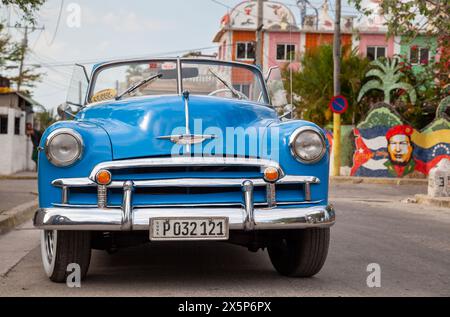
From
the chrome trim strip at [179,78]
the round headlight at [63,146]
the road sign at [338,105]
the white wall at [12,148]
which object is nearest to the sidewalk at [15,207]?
the chrome trim strip at [179,78]

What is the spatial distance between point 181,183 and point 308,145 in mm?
965

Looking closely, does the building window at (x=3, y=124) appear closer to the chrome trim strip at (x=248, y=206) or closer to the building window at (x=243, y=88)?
the building window at (x=243, y=88)

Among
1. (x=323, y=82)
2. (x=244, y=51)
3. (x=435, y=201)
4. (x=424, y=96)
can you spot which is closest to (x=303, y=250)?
(x=435, y=201)

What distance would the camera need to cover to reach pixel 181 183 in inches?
217

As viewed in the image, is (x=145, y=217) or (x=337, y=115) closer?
(x=145, y=217)

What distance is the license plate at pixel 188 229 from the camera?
539 cm

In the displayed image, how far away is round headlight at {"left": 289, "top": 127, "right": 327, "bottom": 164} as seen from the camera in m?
5.77

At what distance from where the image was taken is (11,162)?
27.6 m

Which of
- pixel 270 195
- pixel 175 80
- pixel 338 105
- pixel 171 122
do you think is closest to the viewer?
pixel 270 195

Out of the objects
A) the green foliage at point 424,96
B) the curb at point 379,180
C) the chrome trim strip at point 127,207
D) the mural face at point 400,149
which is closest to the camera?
the chrome trim strip at point 127,207

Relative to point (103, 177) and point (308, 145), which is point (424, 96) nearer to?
point (308, 145)

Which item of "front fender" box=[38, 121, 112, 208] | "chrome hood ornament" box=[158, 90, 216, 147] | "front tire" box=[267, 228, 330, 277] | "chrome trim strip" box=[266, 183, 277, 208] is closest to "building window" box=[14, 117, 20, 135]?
"front tire" box=[267, 228, 330, 277]

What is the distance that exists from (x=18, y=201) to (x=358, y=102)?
19635mm
